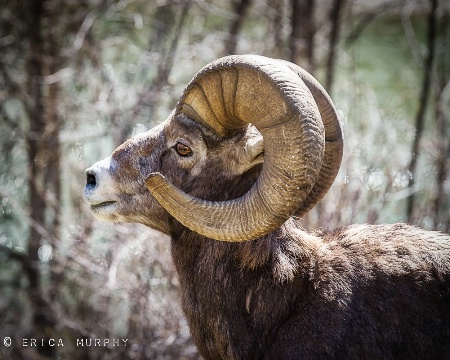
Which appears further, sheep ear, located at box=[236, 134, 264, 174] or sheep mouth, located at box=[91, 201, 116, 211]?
sheep mouth, located at box=[91, 201, 116, 211]

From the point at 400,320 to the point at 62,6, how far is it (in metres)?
9.07

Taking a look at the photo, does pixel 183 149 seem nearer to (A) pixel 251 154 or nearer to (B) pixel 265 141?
(A) pixel 251 154

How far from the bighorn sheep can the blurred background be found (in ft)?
10.6

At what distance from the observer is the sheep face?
5.21 m

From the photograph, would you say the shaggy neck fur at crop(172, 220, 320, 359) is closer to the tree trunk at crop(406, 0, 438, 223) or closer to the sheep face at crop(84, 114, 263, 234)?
the sheep face at crop(84, 114, 263, 234)

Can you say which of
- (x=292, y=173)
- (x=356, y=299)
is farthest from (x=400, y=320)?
(x=292, y=173)

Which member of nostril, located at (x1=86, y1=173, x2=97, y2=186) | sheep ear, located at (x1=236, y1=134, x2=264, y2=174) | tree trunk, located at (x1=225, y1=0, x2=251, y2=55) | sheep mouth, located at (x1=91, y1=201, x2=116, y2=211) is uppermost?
tree trunk, located at (x1=225, y1=0, x2=251, y2=55)

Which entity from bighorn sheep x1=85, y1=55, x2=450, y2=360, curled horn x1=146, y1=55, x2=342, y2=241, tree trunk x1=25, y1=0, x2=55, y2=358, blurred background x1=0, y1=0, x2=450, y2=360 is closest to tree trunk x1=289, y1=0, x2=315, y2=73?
blurred background x1=0, y1=0, x2=450, y2=360

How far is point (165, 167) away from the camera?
5348 millimetres

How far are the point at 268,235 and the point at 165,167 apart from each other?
994mm

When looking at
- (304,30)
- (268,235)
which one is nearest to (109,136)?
(304,30)

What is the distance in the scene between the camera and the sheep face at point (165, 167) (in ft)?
17.1

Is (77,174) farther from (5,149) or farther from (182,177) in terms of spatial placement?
(182,177)

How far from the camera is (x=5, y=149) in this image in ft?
37.3
